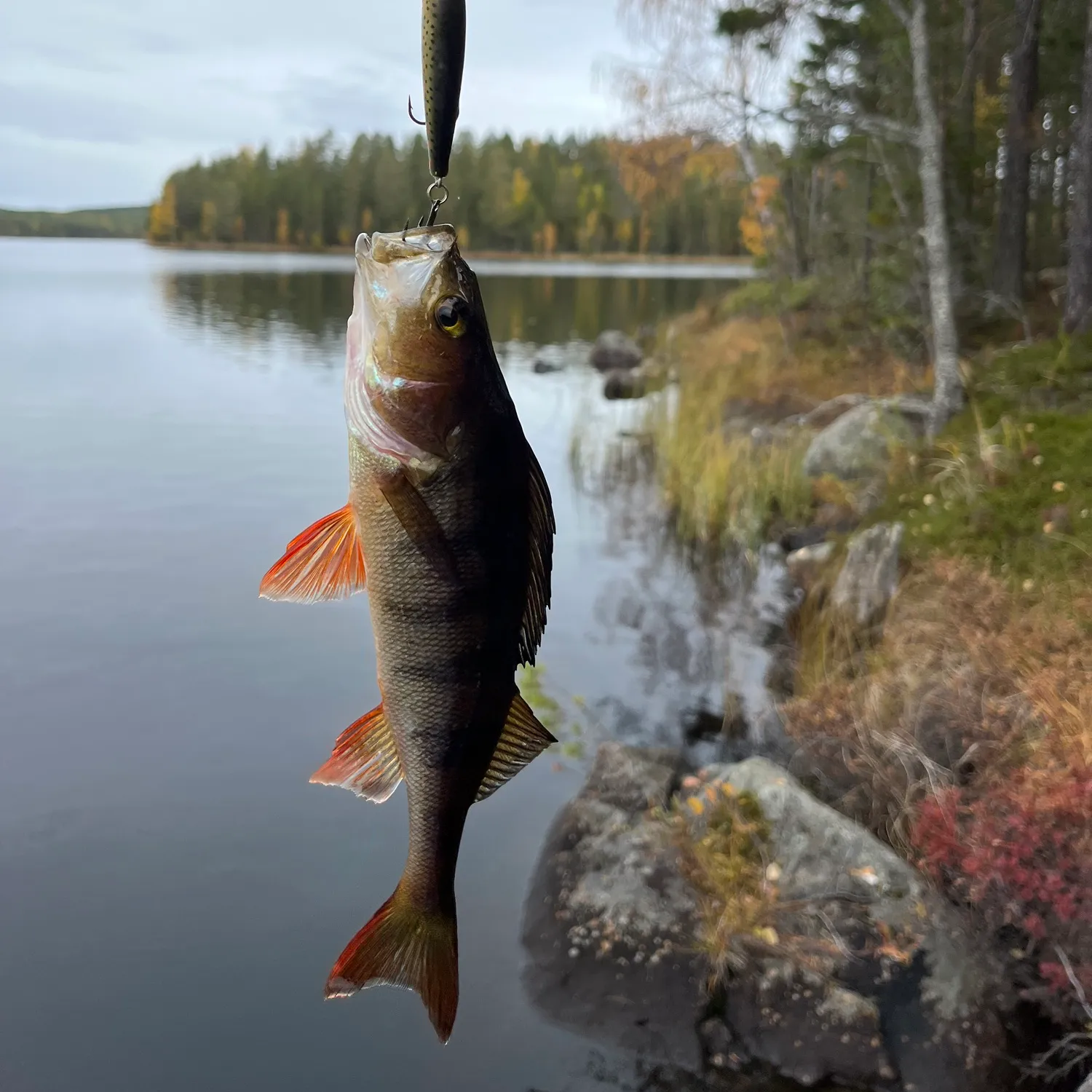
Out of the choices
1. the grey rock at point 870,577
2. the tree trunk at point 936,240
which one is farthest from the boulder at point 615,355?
the grey rock at point 870,577

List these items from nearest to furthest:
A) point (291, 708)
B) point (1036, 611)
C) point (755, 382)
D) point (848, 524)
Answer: point (1036, 611) < point (291, 708) < point (848, 524) < point (755, 382)

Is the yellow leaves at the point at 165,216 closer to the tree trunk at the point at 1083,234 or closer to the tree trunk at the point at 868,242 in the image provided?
the tree trunk at the point at 868,242

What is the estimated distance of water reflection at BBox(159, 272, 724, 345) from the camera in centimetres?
3522

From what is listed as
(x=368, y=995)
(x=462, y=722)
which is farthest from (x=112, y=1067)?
(x=462, y=722)

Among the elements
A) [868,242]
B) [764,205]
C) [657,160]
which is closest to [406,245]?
[657,160]

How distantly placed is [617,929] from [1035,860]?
2.18 metres

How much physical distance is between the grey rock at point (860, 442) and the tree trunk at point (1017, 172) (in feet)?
12.5

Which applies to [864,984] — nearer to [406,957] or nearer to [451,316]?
[406,957]

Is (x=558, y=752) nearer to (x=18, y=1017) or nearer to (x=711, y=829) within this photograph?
(x=711, y=829)

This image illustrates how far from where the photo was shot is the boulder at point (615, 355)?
28656 mm

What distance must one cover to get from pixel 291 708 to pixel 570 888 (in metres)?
4.00

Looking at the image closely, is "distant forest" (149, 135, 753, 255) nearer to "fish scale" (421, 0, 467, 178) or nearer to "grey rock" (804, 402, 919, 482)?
"grey rock" (804, 402, 919, 482)

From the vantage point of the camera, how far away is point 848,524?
11406mm

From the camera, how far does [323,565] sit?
1.93 m
